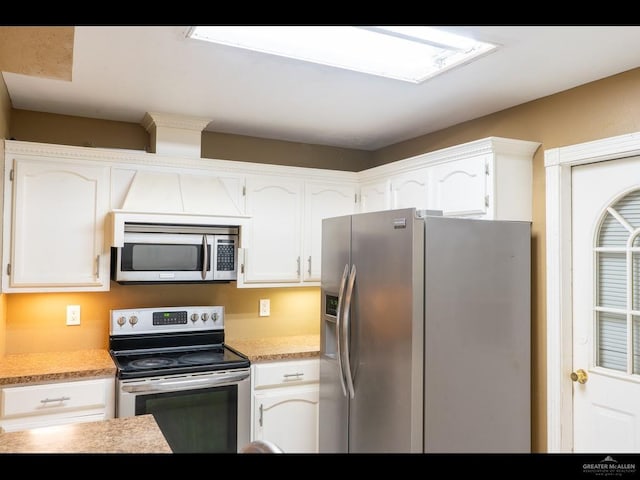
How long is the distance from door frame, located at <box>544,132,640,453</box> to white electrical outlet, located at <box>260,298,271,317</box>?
1.83 metres

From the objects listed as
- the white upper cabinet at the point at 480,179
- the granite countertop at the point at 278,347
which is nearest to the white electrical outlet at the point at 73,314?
the granite countertop at the point at 278,347

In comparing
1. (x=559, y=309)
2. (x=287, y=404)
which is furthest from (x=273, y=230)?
(x=559, y=309)

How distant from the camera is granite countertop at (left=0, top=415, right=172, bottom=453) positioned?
4.41ft

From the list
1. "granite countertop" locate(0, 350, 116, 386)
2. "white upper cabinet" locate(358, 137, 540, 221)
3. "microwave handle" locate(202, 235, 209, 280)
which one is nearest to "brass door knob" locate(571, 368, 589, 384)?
"white upper cabinet" locate(358, 137, 540, 221)

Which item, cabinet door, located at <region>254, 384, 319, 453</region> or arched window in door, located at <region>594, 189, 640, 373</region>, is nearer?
arched window in door, located at <region>594, 189, 640, 373</region>

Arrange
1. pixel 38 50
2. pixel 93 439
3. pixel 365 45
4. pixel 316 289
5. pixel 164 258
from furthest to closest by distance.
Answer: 1. pixel 316 289
2. pixel 164 258
3. pixel 365 45
4. pixel 93 439
5. pixel 38 50

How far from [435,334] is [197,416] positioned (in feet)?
4.48

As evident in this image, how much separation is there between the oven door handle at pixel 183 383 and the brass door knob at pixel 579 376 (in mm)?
1677

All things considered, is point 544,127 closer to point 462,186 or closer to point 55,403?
point 462,186

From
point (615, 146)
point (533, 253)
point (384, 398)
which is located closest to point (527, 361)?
point (533, 253)

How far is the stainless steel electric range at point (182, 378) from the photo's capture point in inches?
103

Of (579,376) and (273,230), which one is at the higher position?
(273,230)

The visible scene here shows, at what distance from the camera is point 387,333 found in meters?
2.37

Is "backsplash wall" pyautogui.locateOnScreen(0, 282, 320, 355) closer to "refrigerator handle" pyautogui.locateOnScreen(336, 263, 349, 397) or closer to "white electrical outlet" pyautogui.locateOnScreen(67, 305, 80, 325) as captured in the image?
"white electrical outlet" pyautogui.locateOnScreen(67, 305, 80, 325)
